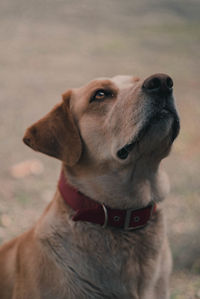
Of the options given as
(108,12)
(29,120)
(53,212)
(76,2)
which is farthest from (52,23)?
(53,212)

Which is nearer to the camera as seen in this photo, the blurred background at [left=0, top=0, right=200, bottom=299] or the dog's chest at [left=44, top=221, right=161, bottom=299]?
the dog's chest at [left=44, top=221, right=161, bottom=299]

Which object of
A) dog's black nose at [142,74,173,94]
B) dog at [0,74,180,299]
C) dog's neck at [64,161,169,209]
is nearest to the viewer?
dog's black nose at [142,74,173,94]

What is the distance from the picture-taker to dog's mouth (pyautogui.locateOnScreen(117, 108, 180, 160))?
7.04 ft

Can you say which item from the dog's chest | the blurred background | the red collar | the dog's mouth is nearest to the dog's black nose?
the dog's mouth

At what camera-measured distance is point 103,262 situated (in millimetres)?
2232

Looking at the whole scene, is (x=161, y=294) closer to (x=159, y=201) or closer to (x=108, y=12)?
(x=159, y=201)

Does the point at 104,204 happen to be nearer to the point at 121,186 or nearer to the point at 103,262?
the point at 121,186

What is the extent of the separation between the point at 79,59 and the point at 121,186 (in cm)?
461

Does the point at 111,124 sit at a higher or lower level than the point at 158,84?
lower

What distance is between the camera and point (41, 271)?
2.24 metres

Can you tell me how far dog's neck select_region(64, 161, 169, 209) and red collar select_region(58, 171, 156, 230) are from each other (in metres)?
0.04

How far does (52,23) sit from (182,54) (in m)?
2.32

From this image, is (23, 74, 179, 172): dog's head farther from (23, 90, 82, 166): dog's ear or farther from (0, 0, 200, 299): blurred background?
(0, 0, 200, 299): blurred background

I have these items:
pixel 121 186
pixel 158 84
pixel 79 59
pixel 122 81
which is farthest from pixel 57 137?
pixel 79 59
